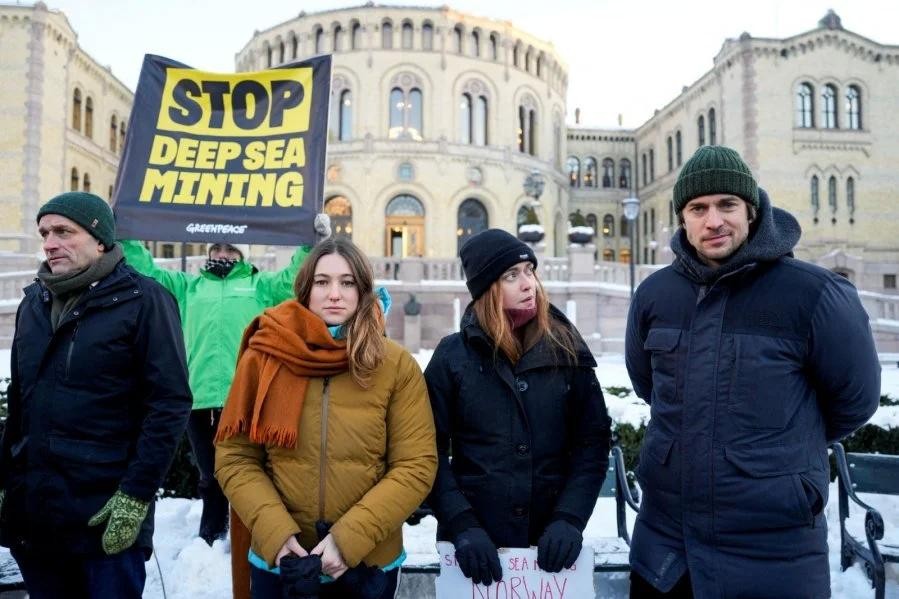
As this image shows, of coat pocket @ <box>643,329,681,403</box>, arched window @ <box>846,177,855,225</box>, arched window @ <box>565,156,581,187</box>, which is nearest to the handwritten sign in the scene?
coat pocket @ <box>643,329,681,403</box>

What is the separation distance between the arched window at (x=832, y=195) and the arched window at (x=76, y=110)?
3812 centimetres

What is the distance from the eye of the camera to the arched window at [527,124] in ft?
119

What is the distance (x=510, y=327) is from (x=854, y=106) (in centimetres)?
3836

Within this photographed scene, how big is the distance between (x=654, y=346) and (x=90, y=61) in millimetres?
37618

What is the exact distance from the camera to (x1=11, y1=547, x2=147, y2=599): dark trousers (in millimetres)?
2666

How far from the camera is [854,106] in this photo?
109 ft

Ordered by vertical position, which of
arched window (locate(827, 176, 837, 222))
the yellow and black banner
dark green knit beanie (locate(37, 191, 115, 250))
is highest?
arched window (locate(827, 176, 837, 222))

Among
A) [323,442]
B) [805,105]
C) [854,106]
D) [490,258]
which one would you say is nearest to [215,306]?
[323,442]

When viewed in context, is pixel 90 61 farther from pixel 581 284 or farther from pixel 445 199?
pixel 581 284

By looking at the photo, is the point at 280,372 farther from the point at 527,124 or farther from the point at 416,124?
the point at 527,124

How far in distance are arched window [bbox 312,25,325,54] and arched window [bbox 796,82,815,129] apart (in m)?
24.9

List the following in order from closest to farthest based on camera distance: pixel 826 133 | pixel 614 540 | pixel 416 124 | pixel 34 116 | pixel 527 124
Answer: pixel 614 540 → pixel 34 116 → pixel 826 133 → pixel 416 124 → pixel 527 124

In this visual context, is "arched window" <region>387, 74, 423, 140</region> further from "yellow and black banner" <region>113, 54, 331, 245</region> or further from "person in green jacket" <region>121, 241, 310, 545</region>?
"person in green jacket" <region>121, 241, 310, 545</region>

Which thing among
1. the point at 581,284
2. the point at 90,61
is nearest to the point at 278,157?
the point at 581,284
